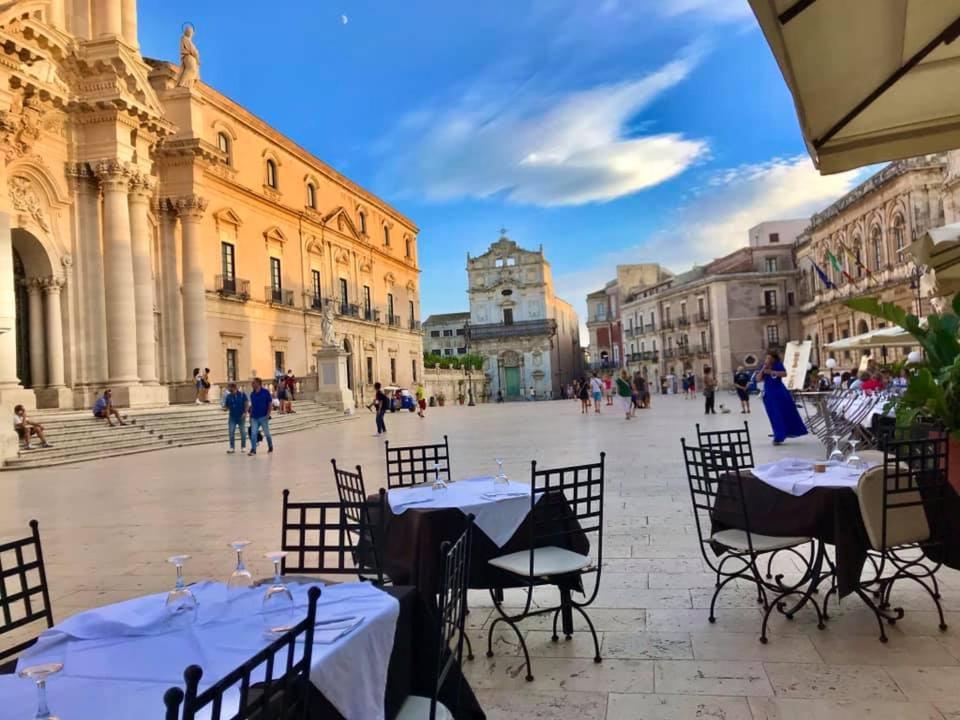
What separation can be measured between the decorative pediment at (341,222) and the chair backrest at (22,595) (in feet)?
113

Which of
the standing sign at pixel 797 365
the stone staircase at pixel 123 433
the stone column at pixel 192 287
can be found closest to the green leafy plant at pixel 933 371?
the standing sign at pixel 797 365

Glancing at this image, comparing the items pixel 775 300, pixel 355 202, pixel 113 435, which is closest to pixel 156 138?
pixel 113 435

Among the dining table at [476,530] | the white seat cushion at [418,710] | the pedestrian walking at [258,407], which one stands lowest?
the white seat cushion at [418,710]

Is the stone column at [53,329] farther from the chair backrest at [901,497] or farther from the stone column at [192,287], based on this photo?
the chair backrest at [901,497]

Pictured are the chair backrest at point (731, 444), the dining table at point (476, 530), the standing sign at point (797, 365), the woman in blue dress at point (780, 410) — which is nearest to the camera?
the dining table at point (476, 530)

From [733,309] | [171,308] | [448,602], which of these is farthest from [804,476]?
[733,309]

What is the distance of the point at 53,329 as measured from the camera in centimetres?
1995

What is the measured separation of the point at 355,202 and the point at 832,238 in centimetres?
2925

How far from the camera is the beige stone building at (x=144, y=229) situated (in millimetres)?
19188

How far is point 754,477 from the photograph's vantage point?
453cm

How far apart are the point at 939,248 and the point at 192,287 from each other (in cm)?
2559

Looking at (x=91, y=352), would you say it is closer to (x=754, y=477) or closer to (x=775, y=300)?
(x=754, y=477)

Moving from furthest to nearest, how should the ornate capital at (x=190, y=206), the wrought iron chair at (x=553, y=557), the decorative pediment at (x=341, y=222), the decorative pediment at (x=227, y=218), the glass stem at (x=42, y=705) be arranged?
the decorative pediment at (x=341, y=222)
the decorative pediment at (x=227, y=218)
the ornate capital at (x=190, y=206)
the wrought iron chair at (x=553, y=557)
the glass stem at (x=42, y=705)

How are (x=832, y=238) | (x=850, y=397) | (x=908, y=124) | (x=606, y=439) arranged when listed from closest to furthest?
(x=908, y=124), (x=850, y=397), (x=606, y=439), (x=832, y=238)
